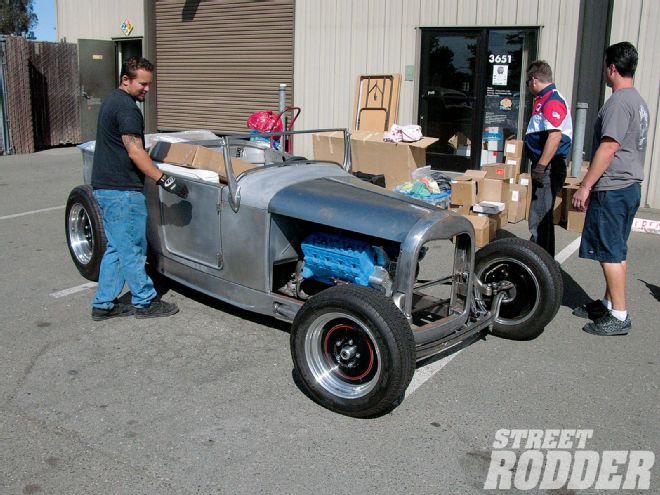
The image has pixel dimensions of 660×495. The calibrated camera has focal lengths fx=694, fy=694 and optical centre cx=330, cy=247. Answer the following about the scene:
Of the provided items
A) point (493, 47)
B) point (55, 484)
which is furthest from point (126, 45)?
point (55, 484)

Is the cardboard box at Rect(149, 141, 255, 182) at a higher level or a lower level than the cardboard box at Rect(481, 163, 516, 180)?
higher

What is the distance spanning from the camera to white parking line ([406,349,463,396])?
4.19 meters

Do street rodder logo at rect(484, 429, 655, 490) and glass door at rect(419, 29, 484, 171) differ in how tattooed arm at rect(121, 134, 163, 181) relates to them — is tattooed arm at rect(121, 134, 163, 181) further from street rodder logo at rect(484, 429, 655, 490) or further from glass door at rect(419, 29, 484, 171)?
glass door at rect(419, 29, 484, 171)

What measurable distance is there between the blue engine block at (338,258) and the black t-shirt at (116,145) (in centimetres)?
142

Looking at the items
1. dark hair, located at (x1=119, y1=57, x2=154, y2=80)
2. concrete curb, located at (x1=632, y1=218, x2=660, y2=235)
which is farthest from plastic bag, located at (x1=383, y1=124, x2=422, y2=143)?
dark hair, located at (x1=119, y1=57, x2=154, y2=80)

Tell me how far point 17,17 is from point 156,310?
50776 millimetres

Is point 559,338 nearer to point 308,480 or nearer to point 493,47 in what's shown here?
point 308,480

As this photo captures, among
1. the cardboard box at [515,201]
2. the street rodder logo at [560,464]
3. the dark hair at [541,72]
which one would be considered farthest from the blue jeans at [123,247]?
the cardboard box at [515,201]

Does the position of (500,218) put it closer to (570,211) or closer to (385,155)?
(570,211)

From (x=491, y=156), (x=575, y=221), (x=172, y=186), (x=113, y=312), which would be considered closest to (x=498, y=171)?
(x=575, y=221)

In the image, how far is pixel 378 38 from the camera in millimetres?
11133

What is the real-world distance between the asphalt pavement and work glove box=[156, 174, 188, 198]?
0.98m

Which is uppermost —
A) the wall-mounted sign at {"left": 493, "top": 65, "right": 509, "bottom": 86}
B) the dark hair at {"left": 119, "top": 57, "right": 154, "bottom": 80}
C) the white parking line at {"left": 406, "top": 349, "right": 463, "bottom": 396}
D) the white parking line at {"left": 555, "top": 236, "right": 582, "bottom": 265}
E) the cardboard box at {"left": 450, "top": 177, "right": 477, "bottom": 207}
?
the wall-mounted sign at {"left": 493, "top": 65, "right": 509, "bottom": 86}

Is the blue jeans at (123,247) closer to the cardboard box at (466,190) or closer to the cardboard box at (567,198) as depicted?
the cardboard box at (466,190)
